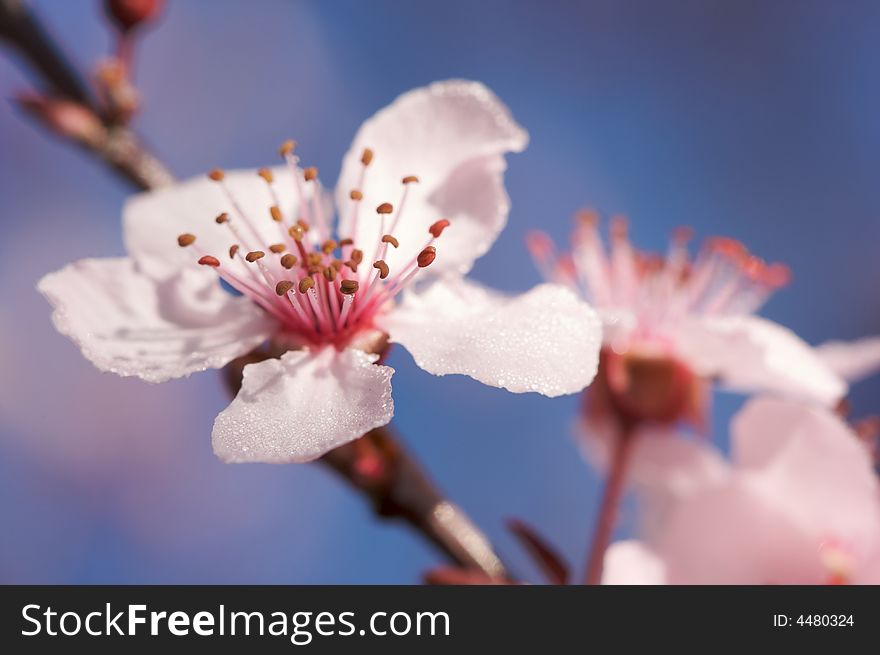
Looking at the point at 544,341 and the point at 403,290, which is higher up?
the point at 403,290

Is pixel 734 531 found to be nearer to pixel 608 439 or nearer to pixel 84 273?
pixel 608 439

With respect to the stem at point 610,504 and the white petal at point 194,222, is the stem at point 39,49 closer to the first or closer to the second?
the white petal at point 194,222

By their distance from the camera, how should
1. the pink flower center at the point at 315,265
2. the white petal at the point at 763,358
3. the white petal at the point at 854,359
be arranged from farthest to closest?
the white petal at the point at 854,359
the white petal at the point at 763,358
the pink flower center at the point at 315,265

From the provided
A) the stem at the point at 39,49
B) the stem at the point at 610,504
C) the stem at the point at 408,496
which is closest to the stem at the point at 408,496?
the stem at the point at 408,496

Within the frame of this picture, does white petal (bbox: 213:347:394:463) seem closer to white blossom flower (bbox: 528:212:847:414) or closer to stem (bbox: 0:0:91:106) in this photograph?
white blossom flower (bbox: 528:212:847:414)

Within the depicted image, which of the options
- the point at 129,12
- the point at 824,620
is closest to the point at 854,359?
the point at 824,620

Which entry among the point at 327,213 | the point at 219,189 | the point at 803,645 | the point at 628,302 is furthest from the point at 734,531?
the point at 219,189

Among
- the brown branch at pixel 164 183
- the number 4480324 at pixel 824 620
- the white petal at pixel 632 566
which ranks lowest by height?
the number 4480324 at pixel 824 620
